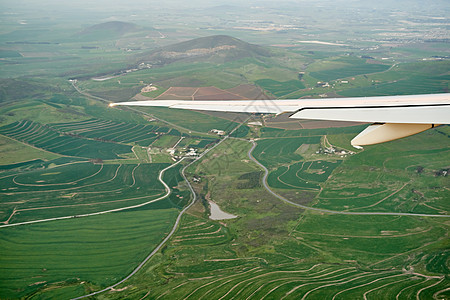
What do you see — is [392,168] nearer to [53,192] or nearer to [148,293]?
[148,293]

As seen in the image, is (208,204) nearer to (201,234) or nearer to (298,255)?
(201,234)

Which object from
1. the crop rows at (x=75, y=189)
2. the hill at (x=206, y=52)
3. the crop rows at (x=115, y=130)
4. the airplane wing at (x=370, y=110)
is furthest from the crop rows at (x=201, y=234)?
the hill at (x=206, y=52)

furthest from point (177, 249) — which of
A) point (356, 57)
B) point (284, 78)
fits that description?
point (356, 57)

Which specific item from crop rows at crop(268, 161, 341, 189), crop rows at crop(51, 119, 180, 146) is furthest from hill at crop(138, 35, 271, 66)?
crop rows at crop(268, 161, 341, 189)

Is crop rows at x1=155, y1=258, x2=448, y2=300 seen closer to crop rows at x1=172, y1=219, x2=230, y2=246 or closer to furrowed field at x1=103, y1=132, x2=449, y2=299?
furrowed field at x1=103, y1=132, x2=449, y2=299

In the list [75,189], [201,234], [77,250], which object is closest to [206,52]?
[75,189]
